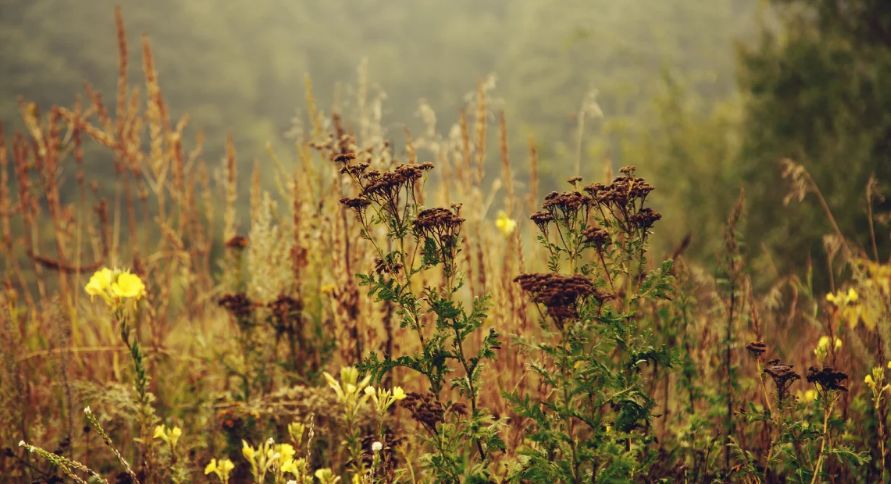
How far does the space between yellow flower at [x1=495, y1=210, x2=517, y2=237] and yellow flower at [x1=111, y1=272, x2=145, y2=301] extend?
138 cm

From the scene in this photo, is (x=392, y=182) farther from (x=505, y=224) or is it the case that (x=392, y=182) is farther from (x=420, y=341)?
(x=505, y=224)

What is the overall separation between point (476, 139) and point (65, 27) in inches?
1755

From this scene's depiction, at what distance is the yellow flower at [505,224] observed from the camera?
2490mm

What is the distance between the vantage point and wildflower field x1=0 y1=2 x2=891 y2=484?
1412 millimetres

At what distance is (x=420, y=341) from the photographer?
6.91 feet

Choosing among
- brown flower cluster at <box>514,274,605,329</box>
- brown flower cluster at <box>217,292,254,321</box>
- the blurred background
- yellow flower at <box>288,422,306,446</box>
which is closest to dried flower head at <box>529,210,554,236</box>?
brown flower cluster at <box>514,274,605,329</box>

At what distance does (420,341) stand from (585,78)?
1928 inches

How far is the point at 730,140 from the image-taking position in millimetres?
15938

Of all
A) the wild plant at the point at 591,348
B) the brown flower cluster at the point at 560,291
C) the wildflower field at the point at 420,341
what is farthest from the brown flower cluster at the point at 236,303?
the brown flower cluster at the point at 560,291

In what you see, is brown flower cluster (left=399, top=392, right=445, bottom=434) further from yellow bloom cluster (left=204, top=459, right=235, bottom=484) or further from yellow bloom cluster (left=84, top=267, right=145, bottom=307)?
yellow bloom cluster (left=84, top=267, right=145, bottom=307)

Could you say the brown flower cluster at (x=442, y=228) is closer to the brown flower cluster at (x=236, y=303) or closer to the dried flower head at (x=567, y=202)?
the dried flower head at (x=567, y=202)

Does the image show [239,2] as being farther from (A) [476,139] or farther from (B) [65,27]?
(A) [476,139]

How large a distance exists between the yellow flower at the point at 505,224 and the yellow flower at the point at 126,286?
1377 mm

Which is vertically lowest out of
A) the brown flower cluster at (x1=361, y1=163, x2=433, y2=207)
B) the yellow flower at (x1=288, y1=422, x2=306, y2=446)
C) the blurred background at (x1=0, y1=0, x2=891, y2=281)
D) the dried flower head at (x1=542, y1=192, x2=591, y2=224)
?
the yellow flower at (x1=288, y1=422, x2=306, y2=446)
